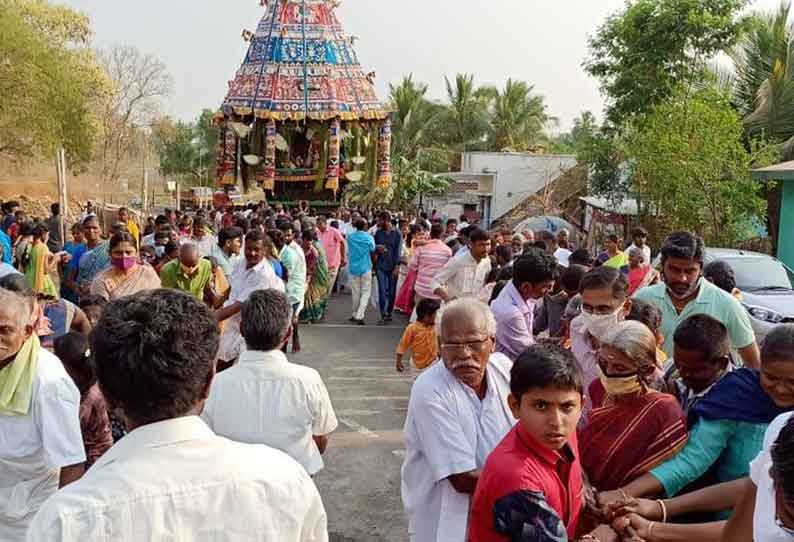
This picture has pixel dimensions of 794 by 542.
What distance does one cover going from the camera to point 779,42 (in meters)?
20.8

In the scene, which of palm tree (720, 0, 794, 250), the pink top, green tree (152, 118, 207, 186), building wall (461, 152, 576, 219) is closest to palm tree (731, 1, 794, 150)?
palm tree (720, 0, 794, 250)

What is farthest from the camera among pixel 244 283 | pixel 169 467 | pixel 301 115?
pixel 301 115

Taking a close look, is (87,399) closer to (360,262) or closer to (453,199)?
(360,262)

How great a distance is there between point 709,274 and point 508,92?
38.7 metres

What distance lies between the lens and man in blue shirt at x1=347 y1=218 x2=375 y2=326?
41.8 ft

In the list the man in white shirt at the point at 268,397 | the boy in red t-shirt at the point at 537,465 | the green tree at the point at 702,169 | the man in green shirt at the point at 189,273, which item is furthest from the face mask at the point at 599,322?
the green tree at the point at 702,169

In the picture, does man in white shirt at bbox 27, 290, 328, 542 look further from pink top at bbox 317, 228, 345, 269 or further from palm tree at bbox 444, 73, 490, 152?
palm tree at bbox 444, 73, 490, 152

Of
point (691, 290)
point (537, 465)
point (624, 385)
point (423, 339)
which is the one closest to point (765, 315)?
point (423, 339)

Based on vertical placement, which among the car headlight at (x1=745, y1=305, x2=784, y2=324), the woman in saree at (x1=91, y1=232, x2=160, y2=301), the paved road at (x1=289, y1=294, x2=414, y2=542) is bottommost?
the paved road at (x1=289, y1=294, x2=414, y2=542)

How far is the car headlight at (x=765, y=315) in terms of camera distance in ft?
33.2

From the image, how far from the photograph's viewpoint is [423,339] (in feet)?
23.4

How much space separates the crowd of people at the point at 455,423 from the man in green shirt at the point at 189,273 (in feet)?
5.85

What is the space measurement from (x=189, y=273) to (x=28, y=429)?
415 centimetres

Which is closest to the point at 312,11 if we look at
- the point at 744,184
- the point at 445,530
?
the point at 744,184
